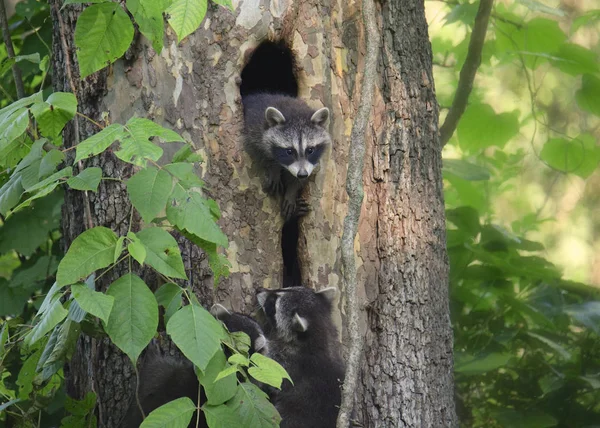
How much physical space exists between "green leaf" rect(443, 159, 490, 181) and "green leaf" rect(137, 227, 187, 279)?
294 cm

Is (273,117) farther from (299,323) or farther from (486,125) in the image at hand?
(486,125)

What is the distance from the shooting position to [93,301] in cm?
247

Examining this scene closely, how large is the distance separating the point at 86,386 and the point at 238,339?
1113mm

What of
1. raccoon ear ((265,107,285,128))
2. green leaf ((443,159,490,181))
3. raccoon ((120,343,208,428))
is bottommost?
raccoon ((120,343,208,428))

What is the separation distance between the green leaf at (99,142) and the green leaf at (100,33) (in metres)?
0.33

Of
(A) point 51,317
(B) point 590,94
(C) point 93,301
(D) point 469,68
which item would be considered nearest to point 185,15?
(C) point 93,301

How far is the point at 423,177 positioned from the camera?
13.5 feet

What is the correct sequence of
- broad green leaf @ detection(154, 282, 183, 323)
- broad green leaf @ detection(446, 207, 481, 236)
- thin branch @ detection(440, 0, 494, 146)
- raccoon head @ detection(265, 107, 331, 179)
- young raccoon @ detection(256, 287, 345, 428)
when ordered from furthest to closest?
thin branch @ detection(440, 0, 494, 146), broad green leaf @ detection(446, 207, 481, 236), raccoon head @ detection(265, 107, 331, 179), young raccoon @ detection(256, 287, 345, 428), broad green leaf @ detection(154, 282, 183, 323)

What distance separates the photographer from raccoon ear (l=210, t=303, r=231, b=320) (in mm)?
3500

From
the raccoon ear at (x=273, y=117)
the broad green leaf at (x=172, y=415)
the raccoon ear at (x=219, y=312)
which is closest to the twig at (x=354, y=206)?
the raccoon ear at (x=219, y=312)

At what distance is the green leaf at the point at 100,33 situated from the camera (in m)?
2.74

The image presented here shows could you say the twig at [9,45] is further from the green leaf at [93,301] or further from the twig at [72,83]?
the green leaf at [93,301]

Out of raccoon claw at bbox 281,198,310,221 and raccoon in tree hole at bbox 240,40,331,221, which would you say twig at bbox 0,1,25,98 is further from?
raccoon claw at bbox 281,198,310,221

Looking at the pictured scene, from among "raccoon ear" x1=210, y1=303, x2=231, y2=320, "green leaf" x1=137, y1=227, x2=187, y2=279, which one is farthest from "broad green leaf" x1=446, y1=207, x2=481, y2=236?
"green leaf" x1=137, y1=227, x2=187, y2=279
